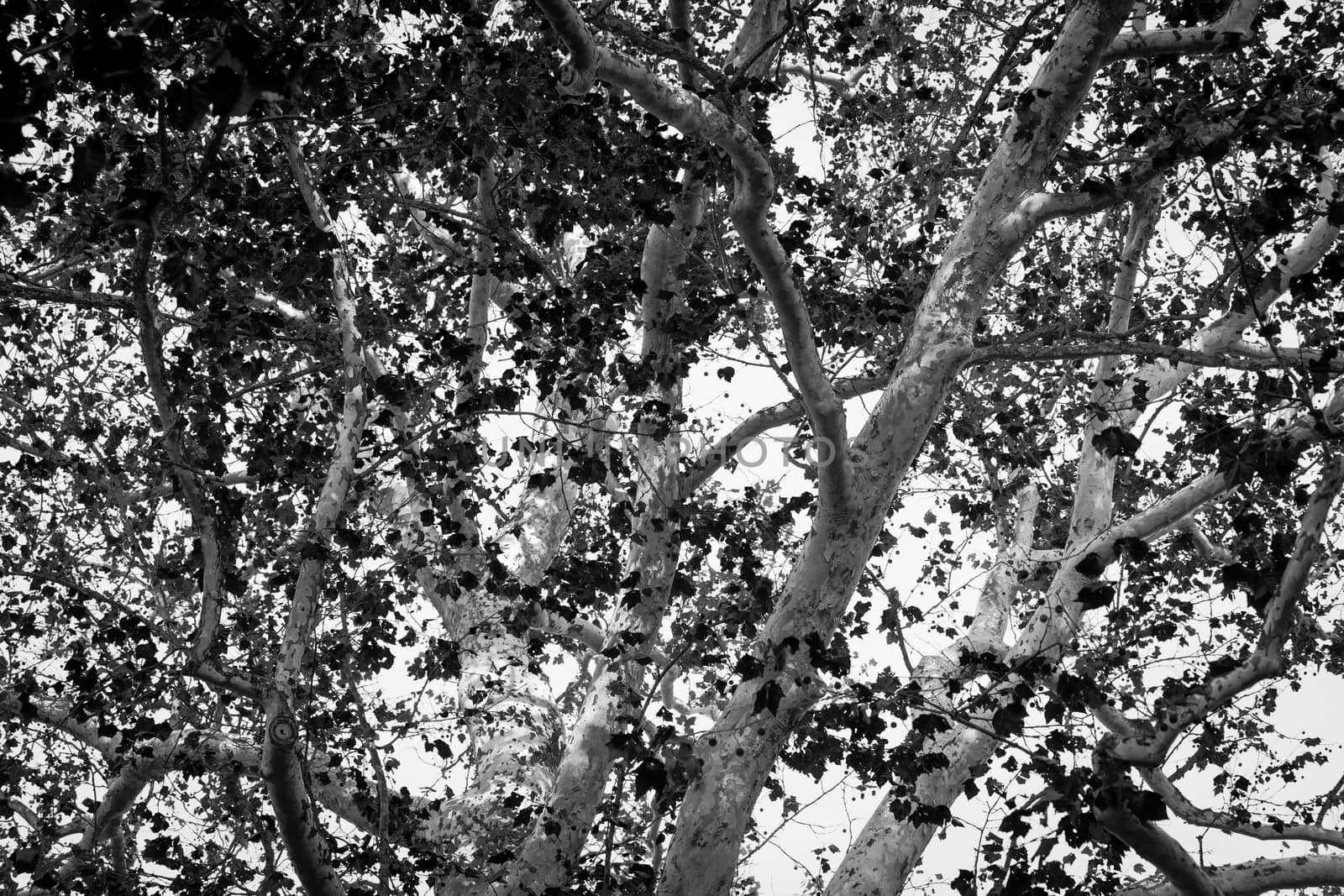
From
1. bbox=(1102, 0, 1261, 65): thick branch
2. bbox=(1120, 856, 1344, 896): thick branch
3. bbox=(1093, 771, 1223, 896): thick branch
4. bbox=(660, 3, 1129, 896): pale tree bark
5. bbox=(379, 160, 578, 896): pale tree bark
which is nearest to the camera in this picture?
bbox=(1093, 771, 1223, 896): thick branch

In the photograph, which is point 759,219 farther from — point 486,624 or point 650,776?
point 486,624

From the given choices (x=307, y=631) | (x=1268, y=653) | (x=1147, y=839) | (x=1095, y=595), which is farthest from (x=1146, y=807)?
(x=307, y=631)

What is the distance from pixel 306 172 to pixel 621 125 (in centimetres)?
196

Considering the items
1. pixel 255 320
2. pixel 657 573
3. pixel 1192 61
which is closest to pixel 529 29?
pixel 255 320

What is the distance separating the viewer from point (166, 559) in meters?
7.36

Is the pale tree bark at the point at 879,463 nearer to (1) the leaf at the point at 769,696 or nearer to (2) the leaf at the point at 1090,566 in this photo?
(1) the leaf at the point at 769,696

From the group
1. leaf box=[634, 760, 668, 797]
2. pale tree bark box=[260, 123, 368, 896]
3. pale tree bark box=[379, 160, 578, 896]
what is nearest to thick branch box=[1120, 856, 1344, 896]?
leaf box=[634, 760, 668, 797]

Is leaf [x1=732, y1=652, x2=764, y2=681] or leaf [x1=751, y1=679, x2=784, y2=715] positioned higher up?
leaf [x1=732, y1=652, x2=764, y2=681]

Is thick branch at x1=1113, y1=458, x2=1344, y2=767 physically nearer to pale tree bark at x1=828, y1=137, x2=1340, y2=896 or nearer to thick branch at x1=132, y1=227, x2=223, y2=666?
pale tree bark at x1=828, y1=137, x2=1340, y2=896

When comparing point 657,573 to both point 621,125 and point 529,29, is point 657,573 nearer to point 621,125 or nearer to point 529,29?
point 621,125

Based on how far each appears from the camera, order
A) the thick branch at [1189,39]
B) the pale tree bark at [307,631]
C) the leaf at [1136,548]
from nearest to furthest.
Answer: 1. the pale tree bark at [307,631]
2. the leaf at [1136,548]
3. the thick branch at [1189,39]

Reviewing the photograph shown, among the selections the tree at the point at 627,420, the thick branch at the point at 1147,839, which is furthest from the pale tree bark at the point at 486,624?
the thick branch at the point at 1147,839

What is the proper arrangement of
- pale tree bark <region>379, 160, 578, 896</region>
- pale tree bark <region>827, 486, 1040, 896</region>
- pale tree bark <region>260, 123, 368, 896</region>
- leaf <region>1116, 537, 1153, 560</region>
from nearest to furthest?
pale tree bark <region>260, 123, 368, 896</region> < leaf <region>1116, 537, 1153, 560</region> < pale tree bark <region>827, 486, 1040, 896</region> < pale tree bark <region>379, 160, 578, 896</region>

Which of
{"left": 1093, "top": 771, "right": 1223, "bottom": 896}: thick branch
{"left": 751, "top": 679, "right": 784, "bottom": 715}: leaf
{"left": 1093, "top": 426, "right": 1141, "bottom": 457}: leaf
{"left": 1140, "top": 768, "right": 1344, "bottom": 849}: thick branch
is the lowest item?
{"left": 1093, "top": 771, "right": 1223, "bottom": 896}: thick branch
